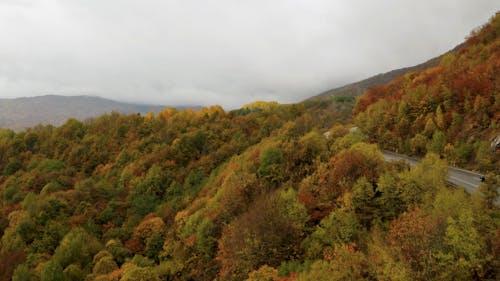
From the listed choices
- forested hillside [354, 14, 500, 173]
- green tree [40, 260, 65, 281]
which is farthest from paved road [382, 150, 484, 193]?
green tree [40, 260, 65, 281]

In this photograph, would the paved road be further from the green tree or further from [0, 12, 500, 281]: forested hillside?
the green tree

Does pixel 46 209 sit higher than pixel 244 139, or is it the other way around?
pixel 244 139

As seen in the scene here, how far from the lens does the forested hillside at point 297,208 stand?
27562 millimetres

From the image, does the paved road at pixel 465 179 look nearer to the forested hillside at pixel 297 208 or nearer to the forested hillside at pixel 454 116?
the forested hillside at pixel 297 208

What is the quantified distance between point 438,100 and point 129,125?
16734 cm

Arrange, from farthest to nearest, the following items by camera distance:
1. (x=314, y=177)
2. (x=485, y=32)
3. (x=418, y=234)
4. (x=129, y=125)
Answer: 1. (x=129, y=125)
2. (x=485, y=32)
3. (x=314, y=177)
4. (x=418, y=234)

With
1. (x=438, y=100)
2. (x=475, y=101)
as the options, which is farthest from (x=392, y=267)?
(x=438, y=100)

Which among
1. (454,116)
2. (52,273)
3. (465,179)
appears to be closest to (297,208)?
(465,179)

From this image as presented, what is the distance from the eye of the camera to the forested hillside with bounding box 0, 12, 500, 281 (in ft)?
90.4

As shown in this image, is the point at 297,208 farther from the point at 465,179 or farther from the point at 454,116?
the point at 454,116

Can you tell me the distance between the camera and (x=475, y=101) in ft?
193

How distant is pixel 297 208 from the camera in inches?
1719

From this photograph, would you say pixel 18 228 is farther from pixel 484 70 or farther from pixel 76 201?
pixel 484 70

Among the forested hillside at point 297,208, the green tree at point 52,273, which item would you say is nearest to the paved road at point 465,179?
the forested hillside at point 297,208
